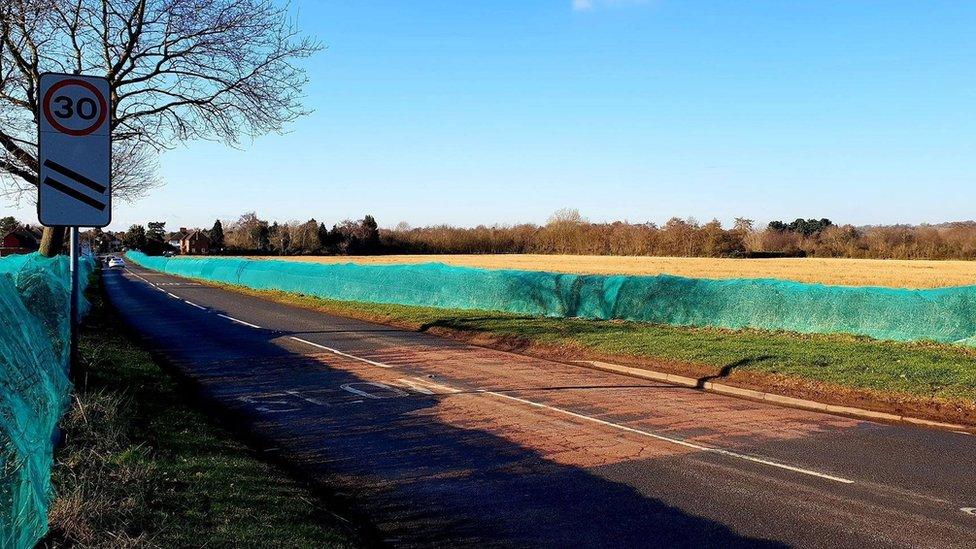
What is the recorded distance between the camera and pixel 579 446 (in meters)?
8.51

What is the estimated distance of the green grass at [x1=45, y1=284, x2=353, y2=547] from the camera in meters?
4.88

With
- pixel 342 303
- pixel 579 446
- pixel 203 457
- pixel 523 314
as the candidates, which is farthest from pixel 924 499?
pixel 342 303

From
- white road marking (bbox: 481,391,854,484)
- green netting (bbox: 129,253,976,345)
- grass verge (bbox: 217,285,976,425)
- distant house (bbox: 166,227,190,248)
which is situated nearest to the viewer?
white road marking (bbox: 481,391,854,484)

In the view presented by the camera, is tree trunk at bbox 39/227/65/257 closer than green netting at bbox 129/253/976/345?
No

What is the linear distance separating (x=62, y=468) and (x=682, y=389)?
955cm

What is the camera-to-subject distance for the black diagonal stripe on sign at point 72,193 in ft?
20.6

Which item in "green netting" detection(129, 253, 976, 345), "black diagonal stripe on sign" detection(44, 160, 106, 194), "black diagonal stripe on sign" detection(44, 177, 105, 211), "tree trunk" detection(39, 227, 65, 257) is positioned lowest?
"green netting" detection(129, 253, 976, 345)

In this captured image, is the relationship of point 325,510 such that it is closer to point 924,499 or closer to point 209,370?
point 924,499

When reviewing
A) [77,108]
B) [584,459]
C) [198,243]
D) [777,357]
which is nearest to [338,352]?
[777,357]

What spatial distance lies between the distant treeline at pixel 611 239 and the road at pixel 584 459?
81.9m

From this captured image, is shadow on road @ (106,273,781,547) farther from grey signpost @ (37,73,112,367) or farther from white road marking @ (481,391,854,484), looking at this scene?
grey signpost @ (37,73,112,367)

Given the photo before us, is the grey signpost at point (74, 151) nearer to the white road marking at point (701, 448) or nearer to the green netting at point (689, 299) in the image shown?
the white road marking at point (701, 448)

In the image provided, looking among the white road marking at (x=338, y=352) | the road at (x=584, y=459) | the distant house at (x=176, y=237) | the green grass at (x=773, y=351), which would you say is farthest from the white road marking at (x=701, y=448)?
the distant house at (x=176, y=237)

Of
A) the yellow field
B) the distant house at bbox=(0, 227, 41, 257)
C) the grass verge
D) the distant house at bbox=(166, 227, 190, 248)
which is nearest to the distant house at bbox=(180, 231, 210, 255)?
the distant house at bbox=(166, 227, 190, 248)
